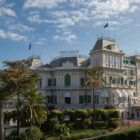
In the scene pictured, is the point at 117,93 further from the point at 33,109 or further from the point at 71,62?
the point at 33,109

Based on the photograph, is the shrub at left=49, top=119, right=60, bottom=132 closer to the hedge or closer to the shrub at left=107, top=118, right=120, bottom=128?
the hedge

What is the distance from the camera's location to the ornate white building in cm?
5262

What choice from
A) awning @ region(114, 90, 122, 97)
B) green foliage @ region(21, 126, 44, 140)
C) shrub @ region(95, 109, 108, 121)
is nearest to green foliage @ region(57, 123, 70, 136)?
green foliage @ region(21, 126, 44, 140)

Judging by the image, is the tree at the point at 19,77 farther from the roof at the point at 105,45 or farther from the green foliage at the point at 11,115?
the roof at the point at 105,45

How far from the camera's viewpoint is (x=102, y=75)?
174 ft

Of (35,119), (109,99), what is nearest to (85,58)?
(109,99)

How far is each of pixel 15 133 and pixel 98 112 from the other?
1686 centimetres

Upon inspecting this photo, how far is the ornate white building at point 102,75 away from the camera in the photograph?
52.6 metres

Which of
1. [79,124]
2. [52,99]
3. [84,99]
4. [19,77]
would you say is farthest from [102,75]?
[19,77]

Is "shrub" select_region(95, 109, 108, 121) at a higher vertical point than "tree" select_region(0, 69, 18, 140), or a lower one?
lower

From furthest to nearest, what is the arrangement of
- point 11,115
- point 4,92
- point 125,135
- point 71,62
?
point 71,62 → point 11,115 → point 125,135 → point 4,92

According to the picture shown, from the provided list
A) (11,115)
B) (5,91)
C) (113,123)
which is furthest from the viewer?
(113,123)

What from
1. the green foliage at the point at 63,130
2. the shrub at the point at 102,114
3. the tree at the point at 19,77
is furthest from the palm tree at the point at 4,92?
the shrub at the point at 102,114

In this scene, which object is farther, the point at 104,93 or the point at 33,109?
the point at 104,93
